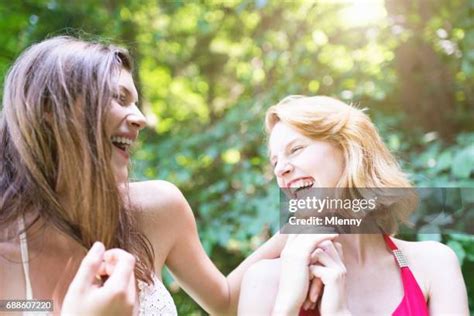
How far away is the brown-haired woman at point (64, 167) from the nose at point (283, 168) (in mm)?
187

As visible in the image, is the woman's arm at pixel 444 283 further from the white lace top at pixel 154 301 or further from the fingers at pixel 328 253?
the white lace top at pixel 154 301

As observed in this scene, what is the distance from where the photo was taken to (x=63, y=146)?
64cm

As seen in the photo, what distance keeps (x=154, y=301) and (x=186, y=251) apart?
12 cm

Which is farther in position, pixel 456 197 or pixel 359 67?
pixel 359 67

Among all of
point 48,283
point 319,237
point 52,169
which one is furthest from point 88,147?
point 319,237

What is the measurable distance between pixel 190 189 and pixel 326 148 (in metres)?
0.62

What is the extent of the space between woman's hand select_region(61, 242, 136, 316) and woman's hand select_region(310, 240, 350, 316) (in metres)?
0.24

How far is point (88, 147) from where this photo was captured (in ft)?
2.09

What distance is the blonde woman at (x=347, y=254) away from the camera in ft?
2.26

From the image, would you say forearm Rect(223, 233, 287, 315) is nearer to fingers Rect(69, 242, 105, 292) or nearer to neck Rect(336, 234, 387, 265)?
neck Rect(336, 234, 387, 265)

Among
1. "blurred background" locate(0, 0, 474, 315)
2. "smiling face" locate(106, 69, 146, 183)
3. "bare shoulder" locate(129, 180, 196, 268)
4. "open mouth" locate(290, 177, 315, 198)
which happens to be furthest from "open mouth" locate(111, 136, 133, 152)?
"blurred background" locate(0, 0, 474, 315)

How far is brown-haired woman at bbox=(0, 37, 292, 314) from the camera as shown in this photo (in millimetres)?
641

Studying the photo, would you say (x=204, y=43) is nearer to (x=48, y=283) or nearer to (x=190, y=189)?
(x=190, y=189)

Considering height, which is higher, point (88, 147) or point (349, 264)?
point (88, 147)
